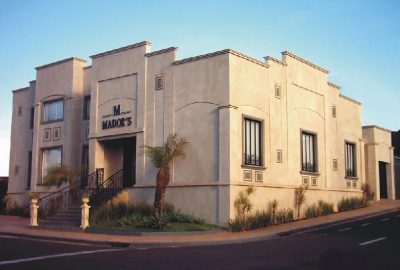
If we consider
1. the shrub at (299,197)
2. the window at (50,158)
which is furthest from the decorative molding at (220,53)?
the window at (50,158)

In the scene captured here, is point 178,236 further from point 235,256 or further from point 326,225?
point 326,225

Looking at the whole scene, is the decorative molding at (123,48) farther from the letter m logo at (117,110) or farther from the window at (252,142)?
the window at (252,142)

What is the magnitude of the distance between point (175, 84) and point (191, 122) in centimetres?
211

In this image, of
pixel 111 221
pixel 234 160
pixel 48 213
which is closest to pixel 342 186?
pixel 234 160

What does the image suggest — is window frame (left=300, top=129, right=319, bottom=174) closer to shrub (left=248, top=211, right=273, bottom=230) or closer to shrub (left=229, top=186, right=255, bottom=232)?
shrub (left=248, top=211, right=273, bottom=230)

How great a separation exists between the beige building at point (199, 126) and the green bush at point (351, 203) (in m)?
0.39

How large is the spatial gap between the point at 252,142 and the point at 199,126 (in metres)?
2.52

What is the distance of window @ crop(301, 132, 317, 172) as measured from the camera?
83.9 feet

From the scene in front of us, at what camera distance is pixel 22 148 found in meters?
32.0

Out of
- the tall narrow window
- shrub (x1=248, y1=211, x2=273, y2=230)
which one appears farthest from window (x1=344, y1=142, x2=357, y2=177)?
the tall narrow window

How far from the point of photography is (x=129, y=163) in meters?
26.0

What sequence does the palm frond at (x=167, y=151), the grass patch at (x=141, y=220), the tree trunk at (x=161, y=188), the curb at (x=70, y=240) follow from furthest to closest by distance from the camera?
1. the palm frond at (x=167, y=151)
2. the tree trunk at (x=161, y=188)
3. the grass patch at (x=141, y=220)
4. the curb at (x=70, y=240)

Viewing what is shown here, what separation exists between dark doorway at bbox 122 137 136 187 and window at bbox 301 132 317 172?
28.2 ft

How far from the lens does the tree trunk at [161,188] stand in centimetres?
2047
